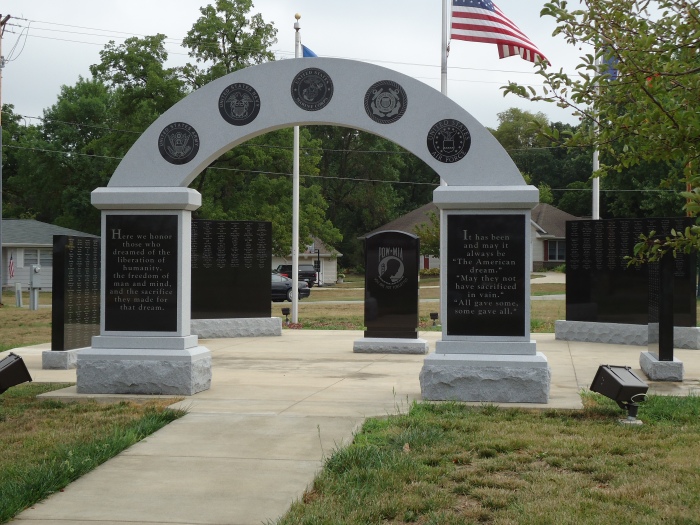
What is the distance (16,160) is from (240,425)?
5262 cm

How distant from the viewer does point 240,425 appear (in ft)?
28.2

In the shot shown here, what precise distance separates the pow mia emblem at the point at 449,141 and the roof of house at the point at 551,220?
5046cm

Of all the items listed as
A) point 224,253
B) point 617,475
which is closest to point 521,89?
point 617,475

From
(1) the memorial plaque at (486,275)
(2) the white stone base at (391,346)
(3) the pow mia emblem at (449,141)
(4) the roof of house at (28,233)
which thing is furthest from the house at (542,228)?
(1) the memorial plaque at (486,275)

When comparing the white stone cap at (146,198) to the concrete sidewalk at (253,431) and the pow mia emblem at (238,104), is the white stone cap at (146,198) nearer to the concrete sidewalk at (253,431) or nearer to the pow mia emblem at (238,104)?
the pow mia emblem at (238,104)

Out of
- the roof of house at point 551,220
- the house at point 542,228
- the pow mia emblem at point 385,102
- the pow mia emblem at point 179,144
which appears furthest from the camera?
the house at point 542,228

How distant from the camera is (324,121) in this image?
10.5 m

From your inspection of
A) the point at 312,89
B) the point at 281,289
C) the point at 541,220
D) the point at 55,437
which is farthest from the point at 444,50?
the point at 541,220

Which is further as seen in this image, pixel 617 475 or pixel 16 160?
pixel 16 160

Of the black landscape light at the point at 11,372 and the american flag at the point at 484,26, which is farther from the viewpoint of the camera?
the american flag at the point at 484,26

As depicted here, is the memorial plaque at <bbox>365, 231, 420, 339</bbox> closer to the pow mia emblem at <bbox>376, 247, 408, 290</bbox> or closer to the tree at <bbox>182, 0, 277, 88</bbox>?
the pow mia emblem at <bbox>376, 247, 408, 290</bbox>

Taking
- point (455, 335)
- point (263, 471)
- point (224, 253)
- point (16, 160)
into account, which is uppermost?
point (16, 160)

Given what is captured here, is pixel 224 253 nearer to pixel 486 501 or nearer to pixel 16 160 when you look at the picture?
pixel 486 501

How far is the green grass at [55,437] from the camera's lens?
20.3 feet
